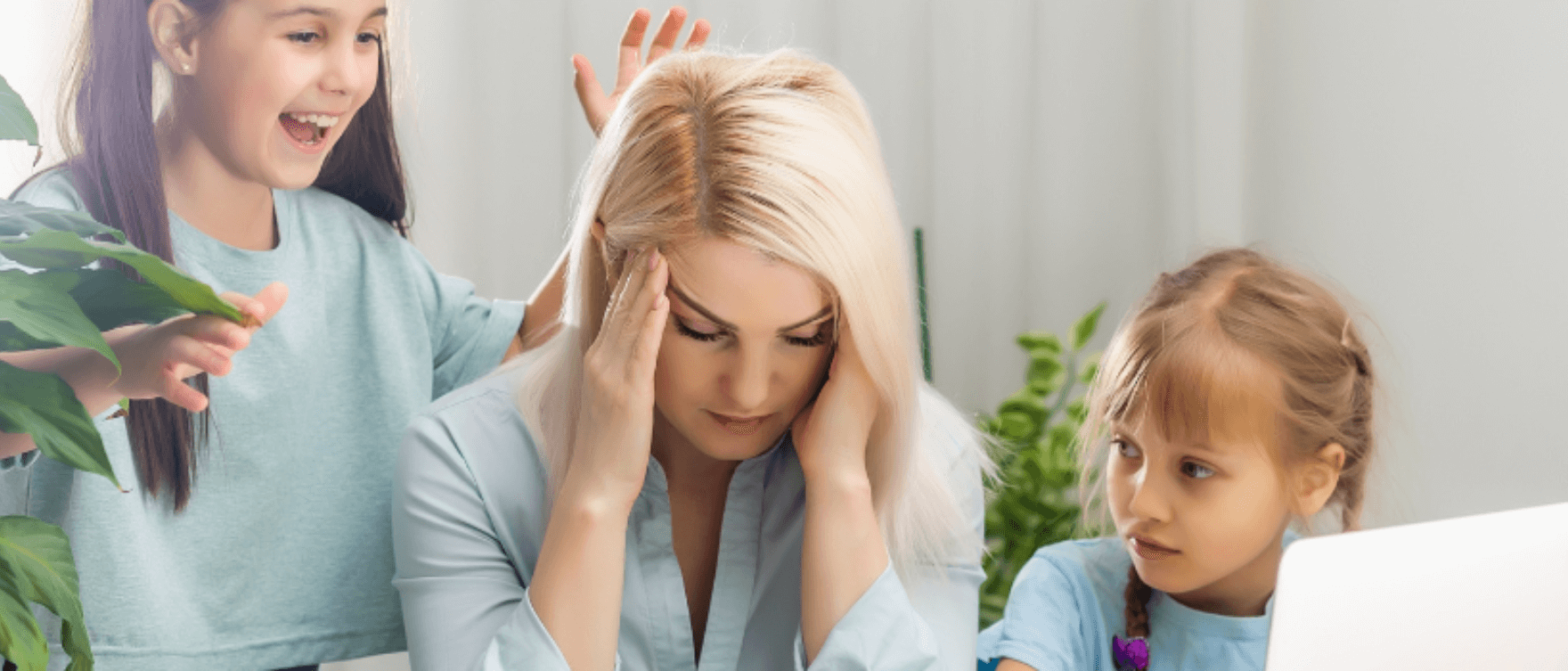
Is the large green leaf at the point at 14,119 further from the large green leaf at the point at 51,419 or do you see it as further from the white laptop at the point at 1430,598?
the white laptop at the point at 1430,598

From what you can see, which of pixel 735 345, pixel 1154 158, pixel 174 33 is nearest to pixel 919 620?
pixel 735 345

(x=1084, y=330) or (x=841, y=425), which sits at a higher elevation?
(x=841, y=425)

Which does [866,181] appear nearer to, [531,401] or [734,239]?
[734,239]

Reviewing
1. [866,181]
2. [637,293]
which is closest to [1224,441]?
[866,181]

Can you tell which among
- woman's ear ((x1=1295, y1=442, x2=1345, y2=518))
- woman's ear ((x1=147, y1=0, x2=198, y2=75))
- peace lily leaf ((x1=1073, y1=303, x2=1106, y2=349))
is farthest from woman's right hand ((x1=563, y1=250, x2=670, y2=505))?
peace lily leaf ((x1=1073, y1=303, x2=1106, y2=349))

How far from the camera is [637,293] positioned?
946 mm

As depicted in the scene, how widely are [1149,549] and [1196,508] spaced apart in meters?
0.06

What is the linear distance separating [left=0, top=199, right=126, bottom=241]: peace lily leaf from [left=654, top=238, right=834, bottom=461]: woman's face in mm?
396

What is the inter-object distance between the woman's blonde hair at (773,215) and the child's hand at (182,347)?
0.81ft

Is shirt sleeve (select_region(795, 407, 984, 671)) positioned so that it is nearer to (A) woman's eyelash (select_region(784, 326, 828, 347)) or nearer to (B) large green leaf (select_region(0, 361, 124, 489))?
(A) woman's eyelash (select_region(784, 326, 828, 347))

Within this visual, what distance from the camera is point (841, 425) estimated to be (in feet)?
3.38

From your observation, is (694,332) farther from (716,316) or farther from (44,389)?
(44,389)

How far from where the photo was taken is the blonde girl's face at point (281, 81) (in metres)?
1.09

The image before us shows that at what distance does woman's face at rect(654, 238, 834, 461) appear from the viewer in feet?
3.01
